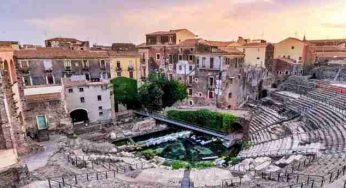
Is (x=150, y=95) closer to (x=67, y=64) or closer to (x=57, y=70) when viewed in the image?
(x=67, y=64)

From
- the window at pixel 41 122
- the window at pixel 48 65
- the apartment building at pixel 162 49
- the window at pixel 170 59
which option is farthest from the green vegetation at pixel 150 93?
the window at pixel 41 122

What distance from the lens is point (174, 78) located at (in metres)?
36.9

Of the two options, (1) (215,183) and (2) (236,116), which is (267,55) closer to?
(2) (236,116)

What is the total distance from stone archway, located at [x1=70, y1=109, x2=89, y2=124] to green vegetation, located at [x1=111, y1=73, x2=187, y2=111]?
18.4 ft

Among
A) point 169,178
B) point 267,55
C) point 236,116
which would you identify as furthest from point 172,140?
point 267,55

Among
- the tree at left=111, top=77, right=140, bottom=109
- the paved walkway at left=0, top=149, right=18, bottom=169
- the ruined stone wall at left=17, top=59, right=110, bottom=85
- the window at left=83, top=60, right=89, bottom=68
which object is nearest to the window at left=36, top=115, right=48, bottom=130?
the paved walkway at left=0, top=149, right=18, bottom=169

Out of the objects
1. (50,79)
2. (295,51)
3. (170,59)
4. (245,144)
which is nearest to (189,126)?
(245,144)

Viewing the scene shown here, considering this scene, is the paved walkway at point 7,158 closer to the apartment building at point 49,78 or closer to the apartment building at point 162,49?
the apartment building at point 49,78

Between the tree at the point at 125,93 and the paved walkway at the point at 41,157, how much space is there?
45.3ft

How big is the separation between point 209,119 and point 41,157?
Answer: 59.0 feet

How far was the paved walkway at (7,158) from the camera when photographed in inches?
518

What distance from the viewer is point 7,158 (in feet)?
45.5

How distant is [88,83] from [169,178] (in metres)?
16.9

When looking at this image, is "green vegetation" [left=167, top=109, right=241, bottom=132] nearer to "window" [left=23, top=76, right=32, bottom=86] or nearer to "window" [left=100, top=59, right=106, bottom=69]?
"window" [left=100, top=59, right=106, bottom=69]
